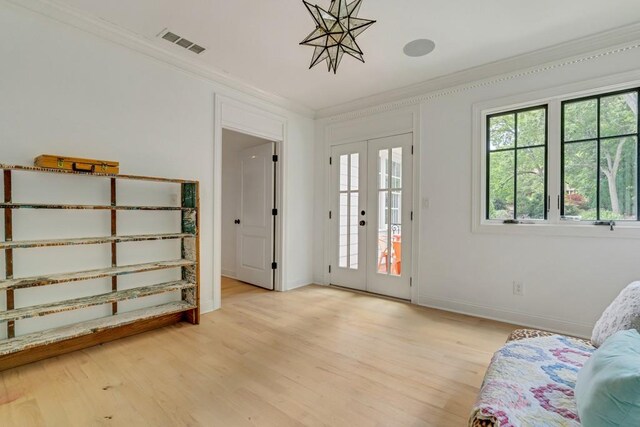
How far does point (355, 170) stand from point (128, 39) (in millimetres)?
2918

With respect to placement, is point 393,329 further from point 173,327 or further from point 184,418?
point 173,327

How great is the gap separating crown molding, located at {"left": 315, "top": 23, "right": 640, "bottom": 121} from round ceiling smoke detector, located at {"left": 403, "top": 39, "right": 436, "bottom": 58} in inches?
25.5

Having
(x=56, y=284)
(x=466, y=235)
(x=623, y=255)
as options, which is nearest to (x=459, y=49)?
(x=466, y=235)

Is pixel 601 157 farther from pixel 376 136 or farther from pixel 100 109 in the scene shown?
pixel 100 109

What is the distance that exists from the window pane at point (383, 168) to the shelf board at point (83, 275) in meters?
2.53

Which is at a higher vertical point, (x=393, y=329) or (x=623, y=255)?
(x=623, y=255)

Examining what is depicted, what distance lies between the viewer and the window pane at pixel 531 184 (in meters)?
3.00

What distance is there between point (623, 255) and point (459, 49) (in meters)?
2.33

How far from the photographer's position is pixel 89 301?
237 centimetres

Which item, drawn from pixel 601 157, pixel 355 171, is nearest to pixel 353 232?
pixel 355 171

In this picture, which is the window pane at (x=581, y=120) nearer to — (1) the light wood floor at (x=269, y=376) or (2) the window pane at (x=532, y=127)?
(2) the window pane at (x=532, y=127)

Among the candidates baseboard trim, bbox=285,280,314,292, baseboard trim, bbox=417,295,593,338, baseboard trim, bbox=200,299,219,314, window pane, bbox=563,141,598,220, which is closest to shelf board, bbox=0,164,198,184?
baseboard trim, bbox=200,299,219,314

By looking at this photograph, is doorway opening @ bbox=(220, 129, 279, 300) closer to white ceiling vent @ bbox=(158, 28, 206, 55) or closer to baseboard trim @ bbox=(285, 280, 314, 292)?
baseboard trim @ bbox=(285, 280, 314, 292)

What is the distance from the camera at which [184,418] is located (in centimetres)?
164
